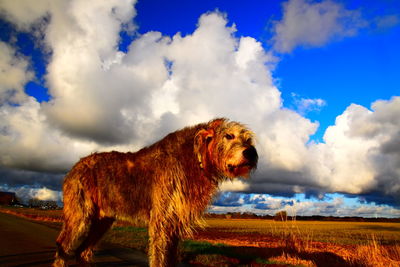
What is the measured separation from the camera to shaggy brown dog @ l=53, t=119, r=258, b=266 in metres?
5.84

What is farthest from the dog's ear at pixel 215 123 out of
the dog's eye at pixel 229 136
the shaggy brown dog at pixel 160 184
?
the dog's eye at pixel 229 136

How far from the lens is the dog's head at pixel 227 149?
5977 millimetres

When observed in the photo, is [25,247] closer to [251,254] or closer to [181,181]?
[181,181]

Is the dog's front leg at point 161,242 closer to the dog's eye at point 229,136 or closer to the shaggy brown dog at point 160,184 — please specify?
the shaggy brown dog at point 160,184

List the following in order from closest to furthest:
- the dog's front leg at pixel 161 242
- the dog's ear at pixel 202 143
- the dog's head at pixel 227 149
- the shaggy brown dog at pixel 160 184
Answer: the dog's front leg at pixel 161 242, the shaggy brown dog at pixel 160 184, the dog's head at pixel 227 149, the dog's ear at pixel 202 143

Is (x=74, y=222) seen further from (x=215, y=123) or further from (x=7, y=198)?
(x=7, y=198)

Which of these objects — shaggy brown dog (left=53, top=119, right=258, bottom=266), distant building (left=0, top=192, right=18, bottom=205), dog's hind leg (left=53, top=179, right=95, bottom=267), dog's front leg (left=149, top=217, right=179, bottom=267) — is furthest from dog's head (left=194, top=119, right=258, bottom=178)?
distant building (left=0, top=192, right=18, bottom=205)

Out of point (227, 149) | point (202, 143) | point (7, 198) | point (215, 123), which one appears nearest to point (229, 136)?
point (227, 149)

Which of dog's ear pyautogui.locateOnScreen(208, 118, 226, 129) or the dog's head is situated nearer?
the dog's head

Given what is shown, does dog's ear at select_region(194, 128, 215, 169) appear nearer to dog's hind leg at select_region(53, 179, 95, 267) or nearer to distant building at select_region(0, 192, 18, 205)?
dog's hind leg at select_region(53, 179, 95, 267)

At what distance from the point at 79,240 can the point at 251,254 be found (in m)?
7.25

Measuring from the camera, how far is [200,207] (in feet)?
20.0

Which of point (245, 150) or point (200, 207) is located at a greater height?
point (245, 150)

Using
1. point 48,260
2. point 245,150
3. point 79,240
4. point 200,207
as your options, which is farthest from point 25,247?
point 245,150
